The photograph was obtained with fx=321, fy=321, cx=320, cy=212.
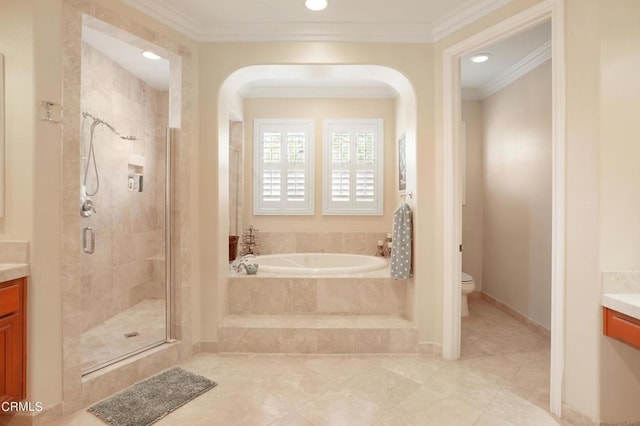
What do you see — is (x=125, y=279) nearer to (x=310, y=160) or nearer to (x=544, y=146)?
(x=310, y=160)

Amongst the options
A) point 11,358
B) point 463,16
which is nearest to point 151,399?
point 11,358

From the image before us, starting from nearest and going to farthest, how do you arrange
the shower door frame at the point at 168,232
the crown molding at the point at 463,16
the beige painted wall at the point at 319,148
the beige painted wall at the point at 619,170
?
the beige painted wall at the point at 619,170 < the crown molding at the point at 463,16 < the shower door frame at the point at 168,232 < the beige painted wall at the point at 319,148

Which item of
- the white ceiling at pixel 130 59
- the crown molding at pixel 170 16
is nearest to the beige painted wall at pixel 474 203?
the crown molding at pixel 170 16

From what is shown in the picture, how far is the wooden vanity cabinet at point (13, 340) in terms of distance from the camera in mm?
1636

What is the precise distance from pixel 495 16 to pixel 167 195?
2.80 m

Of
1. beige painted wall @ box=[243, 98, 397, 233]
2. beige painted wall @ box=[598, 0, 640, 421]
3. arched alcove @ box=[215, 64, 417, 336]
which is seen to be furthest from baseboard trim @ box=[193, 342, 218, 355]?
beige painted wall @ box=[598, 0, 640, 421]

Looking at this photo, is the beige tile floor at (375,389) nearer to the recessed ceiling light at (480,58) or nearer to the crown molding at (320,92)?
the recessed ceiling light at (480,58)

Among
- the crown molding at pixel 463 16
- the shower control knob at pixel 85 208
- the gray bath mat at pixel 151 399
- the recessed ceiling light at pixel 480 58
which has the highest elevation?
the recessed ceiling light at pixel 480 58

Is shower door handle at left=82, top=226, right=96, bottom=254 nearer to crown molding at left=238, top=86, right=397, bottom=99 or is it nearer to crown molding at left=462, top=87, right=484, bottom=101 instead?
crown molding at left=238, top=86, right=397, bottom=99

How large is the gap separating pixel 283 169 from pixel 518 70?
2916 mm

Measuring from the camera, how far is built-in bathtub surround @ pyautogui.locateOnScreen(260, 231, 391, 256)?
4.30 meters

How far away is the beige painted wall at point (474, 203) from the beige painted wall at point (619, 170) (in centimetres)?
243

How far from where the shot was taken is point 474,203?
4203mm

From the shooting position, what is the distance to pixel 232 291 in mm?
3023
